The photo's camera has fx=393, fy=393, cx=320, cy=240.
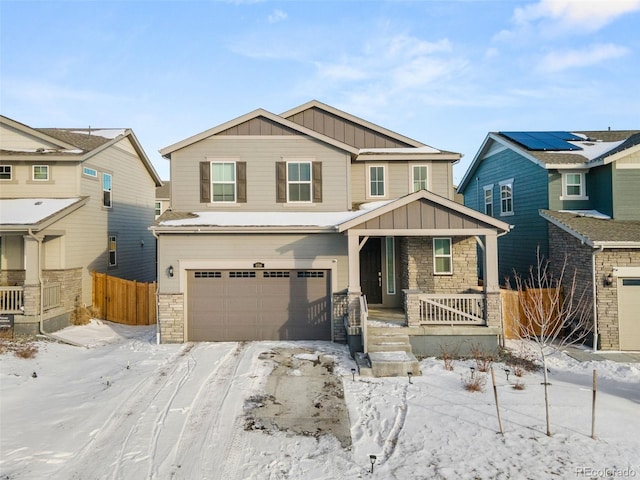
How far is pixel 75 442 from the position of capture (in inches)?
242

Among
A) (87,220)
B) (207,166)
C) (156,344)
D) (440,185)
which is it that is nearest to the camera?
(156,344)

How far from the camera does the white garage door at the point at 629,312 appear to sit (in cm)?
1133

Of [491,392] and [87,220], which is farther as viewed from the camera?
[87,220]

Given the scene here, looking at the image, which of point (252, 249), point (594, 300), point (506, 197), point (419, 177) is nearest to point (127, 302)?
point (252, 249)

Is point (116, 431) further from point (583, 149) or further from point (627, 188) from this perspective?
point (583, 149)

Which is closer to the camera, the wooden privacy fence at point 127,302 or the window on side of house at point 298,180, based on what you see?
the window on side of house at point 298,180

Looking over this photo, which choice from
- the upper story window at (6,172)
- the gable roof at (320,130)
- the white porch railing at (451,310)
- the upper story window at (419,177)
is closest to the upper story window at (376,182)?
the gable roof at (320,130)

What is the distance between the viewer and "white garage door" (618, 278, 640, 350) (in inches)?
446

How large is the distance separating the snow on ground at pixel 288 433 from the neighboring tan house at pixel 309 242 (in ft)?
6.44

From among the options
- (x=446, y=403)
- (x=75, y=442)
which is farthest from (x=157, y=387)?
(x=446, y=403)

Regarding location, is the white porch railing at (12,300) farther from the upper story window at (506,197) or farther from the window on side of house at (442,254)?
the upper story window at (506,197)

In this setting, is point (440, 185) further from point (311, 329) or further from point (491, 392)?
point (491, 392)

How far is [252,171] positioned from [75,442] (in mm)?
8793

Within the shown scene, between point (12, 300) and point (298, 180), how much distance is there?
10.0 meters
